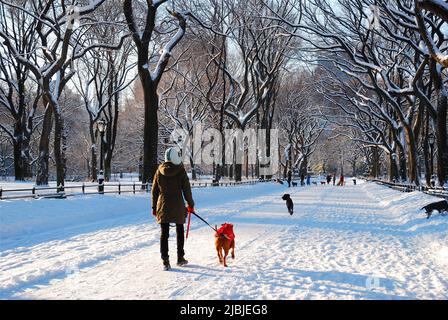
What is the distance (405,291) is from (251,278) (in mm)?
2164

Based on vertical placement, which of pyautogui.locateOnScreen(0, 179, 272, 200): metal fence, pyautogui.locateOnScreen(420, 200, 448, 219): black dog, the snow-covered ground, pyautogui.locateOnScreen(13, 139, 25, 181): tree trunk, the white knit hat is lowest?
the snow-covered ground

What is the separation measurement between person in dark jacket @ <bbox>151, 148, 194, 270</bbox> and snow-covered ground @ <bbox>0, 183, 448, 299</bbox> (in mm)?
517

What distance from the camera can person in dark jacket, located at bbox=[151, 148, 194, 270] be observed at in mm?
6859

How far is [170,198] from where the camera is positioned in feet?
22.7

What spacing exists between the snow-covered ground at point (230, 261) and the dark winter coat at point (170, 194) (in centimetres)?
89

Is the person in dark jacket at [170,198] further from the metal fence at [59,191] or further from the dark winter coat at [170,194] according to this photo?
the metal fence at [59,191]

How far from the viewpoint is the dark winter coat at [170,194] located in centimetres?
688

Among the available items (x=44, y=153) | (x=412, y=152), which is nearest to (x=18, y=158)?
(x=44, y=153)

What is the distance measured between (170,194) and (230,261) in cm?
171

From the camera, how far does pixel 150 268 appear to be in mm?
6848

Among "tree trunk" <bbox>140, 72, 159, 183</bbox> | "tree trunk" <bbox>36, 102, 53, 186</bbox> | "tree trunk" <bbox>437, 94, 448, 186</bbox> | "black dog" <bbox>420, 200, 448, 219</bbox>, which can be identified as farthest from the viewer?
"tree trunk" <bbox>36, 102, 53, 186</bbox>

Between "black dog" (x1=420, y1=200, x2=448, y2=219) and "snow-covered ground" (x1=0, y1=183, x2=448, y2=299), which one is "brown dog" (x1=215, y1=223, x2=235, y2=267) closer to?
"snow-covered ground" (x1=0, y1=183, x2=448, y2=299)

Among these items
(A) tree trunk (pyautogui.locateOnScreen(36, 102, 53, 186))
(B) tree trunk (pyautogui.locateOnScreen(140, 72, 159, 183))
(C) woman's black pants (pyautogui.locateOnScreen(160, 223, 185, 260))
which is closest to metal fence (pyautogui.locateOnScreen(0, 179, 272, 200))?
(A) tree trunk (pyautogui.locateOnScreen(36, 102, 53, 186))
